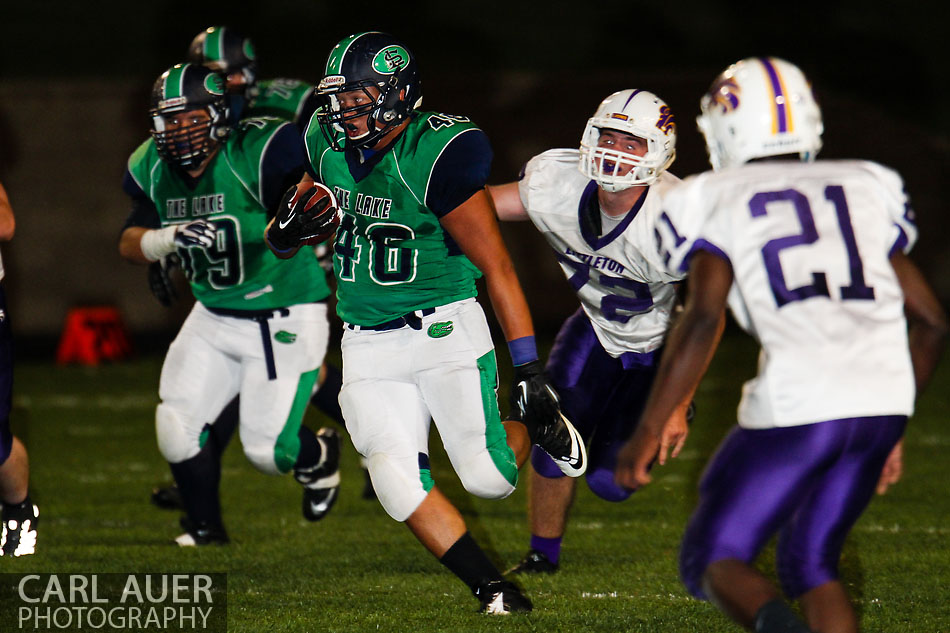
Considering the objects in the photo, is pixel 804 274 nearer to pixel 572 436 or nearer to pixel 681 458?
pixel 572 436

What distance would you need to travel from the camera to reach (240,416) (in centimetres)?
458

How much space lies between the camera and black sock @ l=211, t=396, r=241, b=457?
4.79m

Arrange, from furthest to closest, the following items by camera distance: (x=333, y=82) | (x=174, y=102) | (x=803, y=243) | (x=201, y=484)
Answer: (x=201, y=484) < (x=174, y=102) < (x=333, y=82) < (x=803, y=243)

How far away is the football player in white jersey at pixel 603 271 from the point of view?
12.3 ft

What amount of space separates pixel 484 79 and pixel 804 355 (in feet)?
30.4

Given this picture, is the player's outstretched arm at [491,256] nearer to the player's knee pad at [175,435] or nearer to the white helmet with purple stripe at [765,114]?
the white helmet with purple stripe at [765,114]

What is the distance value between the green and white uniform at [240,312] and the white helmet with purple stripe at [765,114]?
7.12 feet

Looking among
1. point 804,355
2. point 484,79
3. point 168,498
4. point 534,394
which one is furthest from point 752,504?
point 484,79

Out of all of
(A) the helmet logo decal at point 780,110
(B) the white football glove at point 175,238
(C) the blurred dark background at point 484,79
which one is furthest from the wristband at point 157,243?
(C) the blurred dark background at point 484,79

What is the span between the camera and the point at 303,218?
11.8ft

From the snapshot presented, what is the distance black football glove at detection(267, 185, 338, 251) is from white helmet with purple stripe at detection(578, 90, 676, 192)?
77cm

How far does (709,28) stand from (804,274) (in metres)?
14.0

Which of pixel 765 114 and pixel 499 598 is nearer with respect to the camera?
pixel 765 114

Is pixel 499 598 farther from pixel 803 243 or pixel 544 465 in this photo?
pixel 803 243
